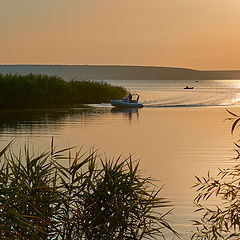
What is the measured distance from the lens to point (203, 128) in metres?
40.4

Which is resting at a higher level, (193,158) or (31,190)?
(31,190)

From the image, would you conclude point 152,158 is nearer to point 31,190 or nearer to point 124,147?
point 124,147

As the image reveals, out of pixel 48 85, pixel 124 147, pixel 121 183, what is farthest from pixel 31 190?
pixel 48 85

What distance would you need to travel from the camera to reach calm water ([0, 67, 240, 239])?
20.1m

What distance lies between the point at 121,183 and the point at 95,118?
124 ft

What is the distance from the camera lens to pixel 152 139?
33.4 m

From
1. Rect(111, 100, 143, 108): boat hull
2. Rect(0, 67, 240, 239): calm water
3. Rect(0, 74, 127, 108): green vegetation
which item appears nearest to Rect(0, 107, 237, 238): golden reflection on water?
Rect(0, 67, 240, 239): calm water

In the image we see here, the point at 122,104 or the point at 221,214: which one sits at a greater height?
the point at 221,214

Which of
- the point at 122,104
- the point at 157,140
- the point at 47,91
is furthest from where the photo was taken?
the point at 47,91

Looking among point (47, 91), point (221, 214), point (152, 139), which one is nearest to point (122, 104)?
point (47, 91)

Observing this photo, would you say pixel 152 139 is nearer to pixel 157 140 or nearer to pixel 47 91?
pixel 157 140

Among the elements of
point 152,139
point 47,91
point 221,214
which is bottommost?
point 152,139

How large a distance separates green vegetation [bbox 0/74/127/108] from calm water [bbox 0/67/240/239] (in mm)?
5209

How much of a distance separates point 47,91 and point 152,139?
29093 millimetres
